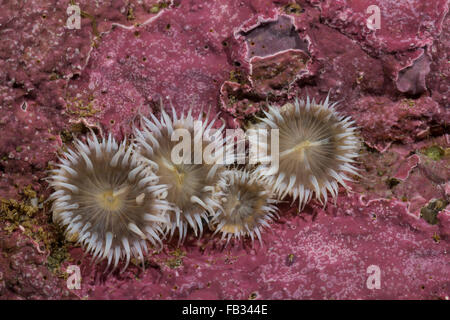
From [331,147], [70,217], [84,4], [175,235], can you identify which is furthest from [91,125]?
[331,147]

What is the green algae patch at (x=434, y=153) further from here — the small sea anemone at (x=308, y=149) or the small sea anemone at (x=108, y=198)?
the small sea anemone at (x=108, y=198)

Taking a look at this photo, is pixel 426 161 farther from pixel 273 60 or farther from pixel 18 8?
pixel 18 8
